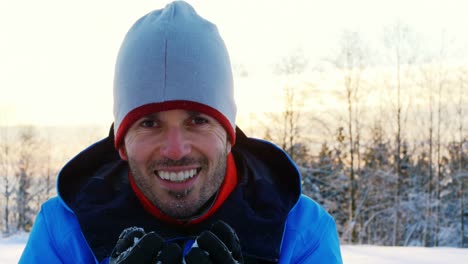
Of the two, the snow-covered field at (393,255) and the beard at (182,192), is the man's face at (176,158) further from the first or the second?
the snow-covered field at (393,255)

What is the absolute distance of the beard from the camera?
162 centimetres

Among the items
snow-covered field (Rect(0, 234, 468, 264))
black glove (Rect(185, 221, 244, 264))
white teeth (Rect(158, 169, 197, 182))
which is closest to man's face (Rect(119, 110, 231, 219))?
white teeth (Rect(158, 169, 197, 182))

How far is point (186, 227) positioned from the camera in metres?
1.71

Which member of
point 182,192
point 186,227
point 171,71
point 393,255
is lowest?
point 393,255

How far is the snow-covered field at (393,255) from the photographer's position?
6284 mm

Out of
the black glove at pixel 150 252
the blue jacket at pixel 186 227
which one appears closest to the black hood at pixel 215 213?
the blue jacket at pixel 186 227

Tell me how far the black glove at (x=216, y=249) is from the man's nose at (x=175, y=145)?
0.80 ft

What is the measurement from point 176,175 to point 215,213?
209 millimetres

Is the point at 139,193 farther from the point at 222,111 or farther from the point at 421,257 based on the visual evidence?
the point at 421,257

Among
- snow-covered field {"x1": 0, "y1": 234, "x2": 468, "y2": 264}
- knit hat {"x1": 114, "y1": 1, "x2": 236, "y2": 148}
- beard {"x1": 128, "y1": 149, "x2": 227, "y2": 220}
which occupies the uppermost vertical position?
knit hat {"x1": 114, "y1": 1, "x2": 236, "y2": 148}

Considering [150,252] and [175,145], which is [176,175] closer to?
[175,145]

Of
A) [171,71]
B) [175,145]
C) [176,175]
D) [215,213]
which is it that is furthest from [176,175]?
[171,71]

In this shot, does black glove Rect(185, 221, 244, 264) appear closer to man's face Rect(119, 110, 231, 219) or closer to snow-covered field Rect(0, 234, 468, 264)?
man's face Rect(119, 110, 231, 219)

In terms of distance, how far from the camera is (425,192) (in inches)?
933
